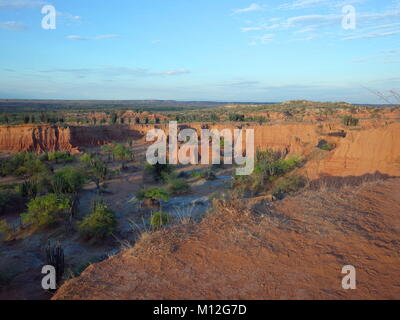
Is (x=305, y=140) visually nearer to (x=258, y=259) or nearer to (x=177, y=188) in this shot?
(x=177, y=188)

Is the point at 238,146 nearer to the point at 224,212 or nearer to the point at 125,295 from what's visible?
the point at 224,212

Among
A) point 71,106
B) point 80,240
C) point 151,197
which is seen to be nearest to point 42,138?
point 151,197

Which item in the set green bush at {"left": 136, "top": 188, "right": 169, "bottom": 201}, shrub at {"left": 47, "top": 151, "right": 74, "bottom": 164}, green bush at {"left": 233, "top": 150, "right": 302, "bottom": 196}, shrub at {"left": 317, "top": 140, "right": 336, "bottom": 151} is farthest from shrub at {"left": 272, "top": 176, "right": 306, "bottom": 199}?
shrub at {"left": 47, "top": 151, "right": 74, "bottom": 164}

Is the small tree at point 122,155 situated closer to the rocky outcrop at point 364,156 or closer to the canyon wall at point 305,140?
the canyon wall at point 305,140

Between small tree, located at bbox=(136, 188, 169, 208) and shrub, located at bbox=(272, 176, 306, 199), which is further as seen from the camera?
small tree, located at bbox=(136, 188, 169, 208)

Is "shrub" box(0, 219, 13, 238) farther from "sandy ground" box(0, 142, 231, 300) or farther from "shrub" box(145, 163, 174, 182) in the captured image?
"shrub" box(145, 163, 174, 182)
